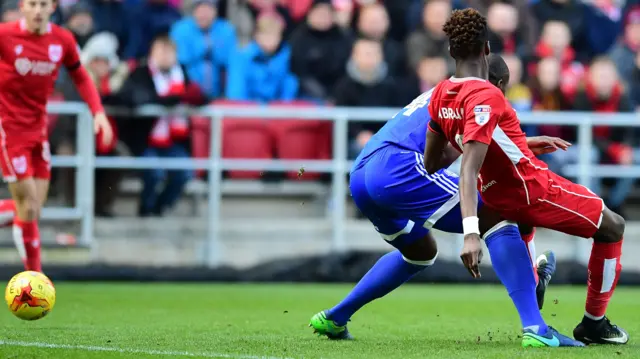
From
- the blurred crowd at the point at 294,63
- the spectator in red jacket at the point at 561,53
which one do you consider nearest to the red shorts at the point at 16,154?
the blurred crowd at the point at 294,63

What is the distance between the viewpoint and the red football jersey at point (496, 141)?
21.3ft

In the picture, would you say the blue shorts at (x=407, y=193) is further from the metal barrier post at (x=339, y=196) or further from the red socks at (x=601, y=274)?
the metal barrier post at (x=339, y=196)

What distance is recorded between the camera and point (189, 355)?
636 cm

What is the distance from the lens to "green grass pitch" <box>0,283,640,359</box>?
21.6 ft

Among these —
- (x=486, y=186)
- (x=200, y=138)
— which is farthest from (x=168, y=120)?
(x=486, y=186)

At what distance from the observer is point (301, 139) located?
1464 centimetres

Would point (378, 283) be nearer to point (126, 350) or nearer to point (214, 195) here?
point (126, 350)

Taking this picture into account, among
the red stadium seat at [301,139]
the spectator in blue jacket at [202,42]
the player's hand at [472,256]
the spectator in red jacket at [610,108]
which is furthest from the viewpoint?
the spectator in blue jacket at [202,42]

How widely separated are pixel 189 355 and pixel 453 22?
2.25 meters

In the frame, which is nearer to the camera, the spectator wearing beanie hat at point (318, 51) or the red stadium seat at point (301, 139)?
the red stadium seat at point (301, 139)

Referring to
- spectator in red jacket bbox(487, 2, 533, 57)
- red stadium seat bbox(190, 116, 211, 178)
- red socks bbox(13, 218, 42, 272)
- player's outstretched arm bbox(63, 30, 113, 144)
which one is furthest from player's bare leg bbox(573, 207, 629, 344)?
spectator in red jacket bbox(487, 2, 533, 57)

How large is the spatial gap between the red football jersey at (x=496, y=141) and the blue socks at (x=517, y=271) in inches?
7.6

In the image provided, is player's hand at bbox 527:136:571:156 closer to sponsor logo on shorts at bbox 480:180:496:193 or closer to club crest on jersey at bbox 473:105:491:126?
sponsor logo on shorts at bbox 480:180:496:193

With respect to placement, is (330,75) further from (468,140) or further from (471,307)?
(468,140)
